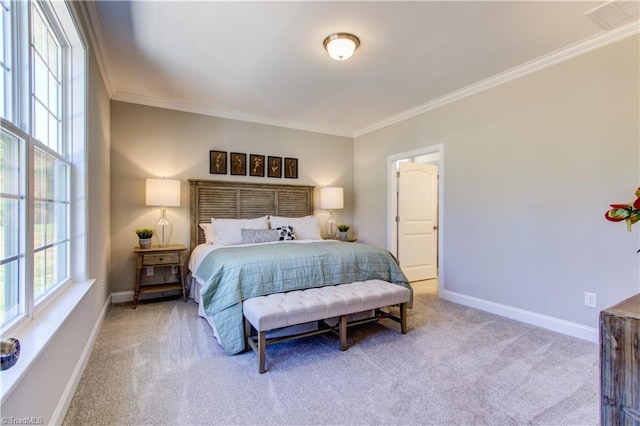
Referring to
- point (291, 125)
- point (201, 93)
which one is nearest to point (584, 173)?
point (291, 125)

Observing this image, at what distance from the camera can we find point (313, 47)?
8.69 ft

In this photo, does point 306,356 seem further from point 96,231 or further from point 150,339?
point 96,231

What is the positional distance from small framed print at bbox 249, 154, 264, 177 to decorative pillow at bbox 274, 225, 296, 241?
3.31 ft

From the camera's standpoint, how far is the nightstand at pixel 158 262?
3467mm

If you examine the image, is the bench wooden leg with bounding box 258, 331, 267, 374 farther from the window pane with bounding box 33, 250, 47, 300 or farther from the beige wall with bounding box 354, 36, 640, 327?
the beige wall with bounding box 354, 36, 640, 327

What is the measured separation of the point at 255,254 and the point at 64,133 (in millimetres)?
1628

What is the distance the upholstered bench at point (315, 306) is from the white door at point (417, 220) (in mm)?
2008

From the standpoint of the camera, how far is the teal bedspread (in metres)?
2.39

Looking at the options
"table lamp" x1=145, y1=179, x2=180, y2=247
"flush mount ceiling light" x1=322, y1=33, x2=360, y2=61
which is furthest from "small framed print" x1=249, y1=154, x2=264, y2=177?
"flush mount ceiling light" x1=322, y1=33, x2=360, y2=61

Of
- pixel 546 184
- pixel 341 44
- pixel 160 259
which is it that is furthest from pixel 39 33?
pixel 546 184

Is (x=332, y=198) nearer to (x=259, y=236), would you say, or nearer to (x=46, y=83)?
(x=259, y=236)

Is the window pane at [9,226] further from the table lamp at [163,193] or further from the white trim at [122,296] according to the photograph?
the white trim at [122,296]

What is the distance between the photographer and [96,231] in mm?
2631

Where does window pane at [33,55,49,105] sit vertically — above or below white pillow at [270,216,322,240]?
above
